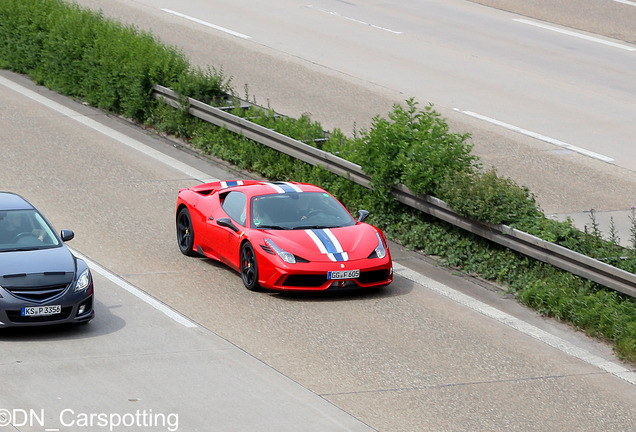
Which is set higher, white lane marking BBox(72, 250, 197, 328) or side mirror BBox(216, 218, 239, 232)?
side mirror BBox(216, 218, 239, 232)

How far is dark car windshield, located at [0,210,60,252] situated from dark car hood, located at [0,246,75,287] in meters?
0.20

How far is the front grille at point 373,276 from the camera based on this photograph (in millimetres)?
13297

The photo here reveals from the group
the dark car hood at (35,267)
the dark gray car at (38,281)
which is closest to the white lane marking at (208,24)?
the dark gray car at (38,281)

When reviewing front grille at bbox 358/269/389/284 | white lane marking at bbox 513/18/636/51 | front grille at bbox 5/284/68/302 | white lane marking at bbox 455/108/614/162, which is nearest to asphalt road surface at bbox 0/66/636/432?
front grille at bbox 358/269/389/284

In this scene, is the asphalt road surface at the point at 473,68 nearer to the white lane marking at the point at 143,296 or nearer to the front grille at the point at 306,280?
the front grille at the point at 306,280

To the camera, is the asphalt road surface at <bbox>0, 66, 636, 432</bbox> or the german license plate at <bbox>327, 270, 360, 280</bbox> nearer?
the asphalt road surface at <bbox>0, 66, 636, 432</bbox>

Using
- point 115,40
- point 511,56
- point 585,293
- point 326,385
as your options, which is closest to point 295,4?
point 511,56

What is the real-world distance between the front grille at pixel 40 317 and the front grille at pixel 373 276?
3680 mm

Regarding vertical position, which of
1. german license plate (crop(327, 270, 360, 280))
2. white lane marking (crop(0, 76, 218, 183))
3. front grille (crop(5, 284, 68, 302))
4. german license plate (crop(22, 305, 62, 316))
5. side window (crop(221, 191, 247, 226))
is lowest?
white lane marking (crop(0, 76, 218, 183))

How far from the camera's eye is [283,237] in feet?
44.2

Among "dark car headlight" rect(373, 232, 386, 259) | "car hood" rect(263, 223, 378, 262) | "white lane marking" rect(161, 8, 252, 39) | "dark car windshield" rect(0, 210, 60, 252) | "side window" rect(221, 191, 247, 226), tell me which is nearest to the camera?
"dark car windshield" rect(0, 210, 60, 252)

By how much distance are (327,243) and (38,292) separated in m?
3.74

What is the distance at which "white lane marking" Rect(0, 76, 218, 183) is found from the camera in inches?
768

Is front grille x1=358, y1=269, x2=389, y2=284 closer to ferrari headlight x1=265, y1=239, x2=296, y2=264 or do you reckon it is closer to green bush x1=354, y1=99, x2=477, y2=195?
ferrari headlight x1=265, y1=239, x2=296, y2=264
